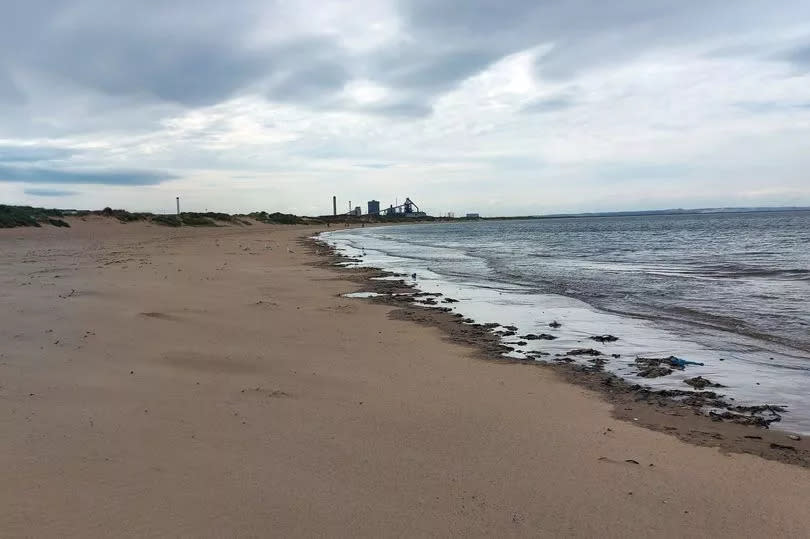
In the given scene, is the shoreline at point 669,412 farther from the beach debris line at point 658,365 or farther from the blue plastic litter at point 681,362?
the blue plastic litter at point 681,362

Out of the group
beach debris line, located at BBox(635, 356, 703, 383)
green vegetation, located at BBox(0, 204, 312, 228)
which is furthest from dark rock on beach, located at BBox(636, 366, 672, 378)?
green vegetation, located at BBox(0, 204, 312, 228)

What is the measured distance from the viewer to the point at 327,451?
3609 millimetres

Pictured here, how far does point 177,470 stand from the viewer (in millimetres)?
3225

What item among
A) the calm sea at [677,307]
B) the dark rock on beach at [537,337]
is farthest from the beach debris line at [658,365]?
the dark rock on beach at [537,337]

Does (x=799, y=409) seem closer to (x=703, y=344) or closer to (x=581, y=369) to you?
(x=581, y=369)

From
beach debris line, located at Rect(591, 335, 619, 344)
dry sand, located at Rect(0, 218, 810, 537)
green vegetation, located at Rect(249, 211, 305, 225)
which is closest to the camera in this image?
dry sand, located at Rect(0, 218, 810, 537)

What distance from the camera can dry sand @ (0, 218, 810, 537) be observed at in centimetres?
281

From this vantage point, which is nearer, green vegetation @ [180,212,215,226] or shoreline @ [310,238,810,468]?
shoreline @ [310,238,810,468]

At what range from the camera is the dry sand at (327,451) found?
2.81 meters

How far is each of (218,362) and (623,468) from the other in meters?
3.94

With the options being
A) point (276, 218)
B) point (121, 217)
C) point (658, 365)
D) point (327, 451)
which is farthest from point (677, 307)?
point (276, 218)

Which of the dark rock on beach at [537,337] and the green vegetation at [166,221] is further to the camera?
the green vegetation at [166,221]

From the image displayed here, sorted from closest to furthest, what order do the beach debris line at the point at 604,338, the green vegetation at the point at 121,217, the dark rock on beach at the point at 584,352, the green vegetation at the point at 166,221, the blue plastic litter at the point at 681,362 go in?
the blue plastic litter at the point at 681,362 → the dark rock on beach at the point at 584,352 → the beach debris line at the point at 604,338 → the green vegetation at the point at 121,217 → the green vegetation at the point at 166,221

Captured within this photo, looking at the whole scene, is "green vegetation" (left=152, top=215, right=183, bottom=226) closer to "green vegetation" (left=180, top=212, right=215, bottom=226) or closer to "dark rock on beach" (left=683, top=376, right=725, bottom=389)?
"green vegetation" (left=180, top=212, right=215, bottom=226)
